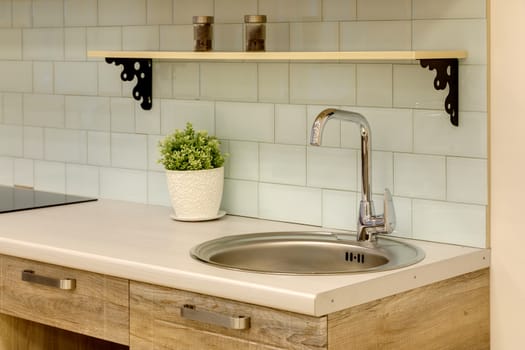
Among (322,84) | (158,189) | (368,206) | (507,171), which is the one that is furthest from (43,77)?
(507,171)

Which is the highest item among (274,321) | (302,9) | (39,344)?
(302,9)

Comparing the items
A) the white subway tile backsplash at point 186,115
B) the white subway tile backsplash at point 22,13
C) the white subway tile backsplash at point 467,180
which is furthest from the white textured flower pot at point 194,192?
the white subway tile backsplash at point 22,13

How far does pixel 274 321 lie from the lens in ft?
6.77

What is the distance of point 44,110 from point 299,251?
4.42ft

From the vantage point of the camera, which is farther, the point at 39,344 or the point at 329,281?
the point at 39,344

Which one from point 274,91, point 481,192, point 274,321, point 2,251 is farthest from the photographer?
point 274,91

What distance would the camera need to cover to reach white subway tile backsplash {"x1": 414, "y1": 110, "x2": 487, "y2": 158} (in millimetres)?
2420

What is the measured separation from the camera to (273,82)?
283 centimetres

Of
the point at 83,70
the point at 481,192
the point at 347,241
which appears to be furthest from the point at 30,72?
the point at 481,192

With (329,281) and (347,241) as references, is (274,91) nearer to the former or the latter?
(347,241)

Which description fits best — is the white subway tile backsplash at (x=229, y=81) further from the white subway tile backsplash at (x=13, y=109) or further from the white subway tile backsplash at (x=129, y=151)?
the white subway tile backsplash at (x=13, y=109)

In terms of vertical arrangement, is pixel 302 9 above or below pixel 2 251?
above

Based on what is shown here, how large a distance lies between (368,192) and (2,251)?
3.16 feet

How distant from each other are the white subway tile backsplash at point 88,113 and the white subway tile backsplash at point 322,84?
79 cm
